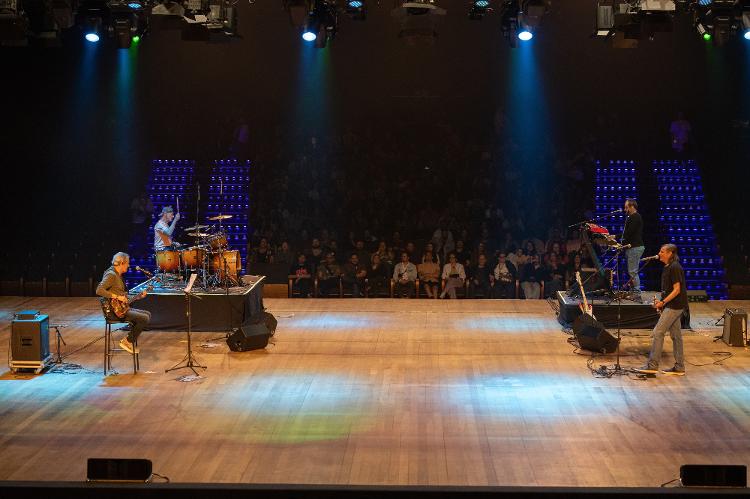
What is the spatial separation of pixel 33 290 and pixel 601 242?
8935mm

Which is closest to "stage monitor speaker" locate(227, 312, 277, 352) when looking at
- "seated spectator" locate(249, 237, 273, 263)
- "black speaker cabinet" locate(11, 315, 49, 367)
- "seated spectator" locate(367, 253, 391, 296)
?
"black speaker cabinet" locate(11, 315, 49, 367)

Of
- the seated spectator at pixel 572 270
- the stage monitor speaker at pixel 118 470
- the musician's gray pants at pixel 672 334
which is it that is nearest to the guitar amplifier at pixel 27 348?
the stage monitor speaker at pixel 118 470

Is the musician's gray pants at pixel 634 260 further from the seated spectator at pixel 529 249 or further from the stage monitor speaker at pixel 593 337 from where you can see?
the seated spectator at pixel 529 249

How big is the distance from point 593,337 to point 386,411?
3165 millimetres

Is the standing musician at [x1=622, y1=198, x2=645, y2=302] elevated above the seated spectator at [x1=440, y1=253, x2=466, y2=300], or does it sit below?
above

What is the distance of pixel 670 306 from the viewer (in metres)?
9.45

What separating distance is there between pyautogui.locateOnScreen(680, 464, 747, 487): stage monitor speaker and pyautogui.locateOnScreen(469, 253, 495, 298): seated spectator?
8.99 meters

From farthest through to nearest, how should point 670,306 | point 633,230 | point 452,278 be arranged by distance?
point 452,278 < point 633,230 < point 670,306

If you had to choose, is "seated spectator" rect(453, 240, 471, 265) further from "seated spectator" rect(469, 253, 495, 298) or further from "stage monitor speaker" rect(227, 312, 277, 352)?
"stage monitor speaker" rect(227, 312, 277, 352)

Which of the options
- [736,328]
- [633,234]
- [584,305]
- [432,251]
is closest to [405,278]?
[432,251]

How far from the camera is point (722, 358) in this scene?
34.3ft

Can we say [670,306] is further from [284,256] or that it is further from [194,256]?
[284,256]

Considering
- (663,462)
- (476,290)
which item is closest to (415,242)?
(476,290)

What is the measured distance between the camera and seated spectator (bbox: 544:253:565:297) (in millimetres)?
13930
